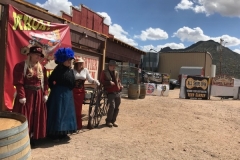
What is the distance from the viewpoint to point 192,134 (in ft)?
18.4

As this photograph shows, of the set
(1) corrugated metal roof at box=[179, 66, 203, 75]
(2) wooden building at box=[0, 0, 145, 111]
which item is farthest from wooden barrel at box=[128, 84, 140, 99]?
(1) corrugated metal roof at box=[179, 66, 203, 75]

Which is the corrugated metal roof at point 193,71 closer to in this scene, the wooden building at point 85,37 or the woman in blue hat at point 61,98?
the wooden building at point 85,37

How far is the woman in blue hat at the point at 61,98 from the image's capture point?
13.0 feet

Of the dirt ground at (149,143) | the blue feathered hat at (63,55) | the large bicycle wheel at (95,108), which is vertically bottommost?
the dirt ground at (149,143)

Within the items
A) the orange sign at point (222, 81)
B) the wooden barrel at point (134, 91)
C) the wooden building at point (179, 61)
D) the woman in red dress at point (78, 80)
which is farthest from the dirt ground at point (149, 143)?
the wooden building at point (179, 61)

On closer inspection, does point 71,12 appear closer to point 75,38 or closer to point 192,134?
point 75,38

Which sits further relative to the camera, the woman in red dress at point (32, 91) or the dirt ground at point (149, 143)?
the dirt ground at point (149, 143)

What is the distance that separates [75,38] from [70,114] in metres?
3.18

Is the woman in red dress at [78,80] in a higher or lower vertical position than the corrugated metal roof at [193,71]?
lower

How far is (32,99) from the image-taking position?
3.63m

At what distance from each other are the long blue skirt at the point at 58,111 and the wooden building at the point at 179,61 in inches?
1286

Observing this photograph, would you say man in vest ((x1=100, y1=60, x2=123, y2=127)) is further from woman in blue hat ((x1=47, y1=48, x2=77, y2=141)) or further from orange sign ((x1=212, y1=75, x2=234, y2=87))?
orange sign ((x1=212, y1=75, x2=234, y2=87))

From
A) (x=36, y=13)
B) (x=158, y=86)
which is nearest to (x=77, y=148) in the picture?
(x=36, y=13)

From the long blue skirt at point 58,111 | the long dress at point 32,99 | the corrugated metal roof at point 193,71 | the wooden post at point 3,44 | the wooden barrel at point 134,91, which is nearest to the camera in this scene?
the long dress at point 32,99
